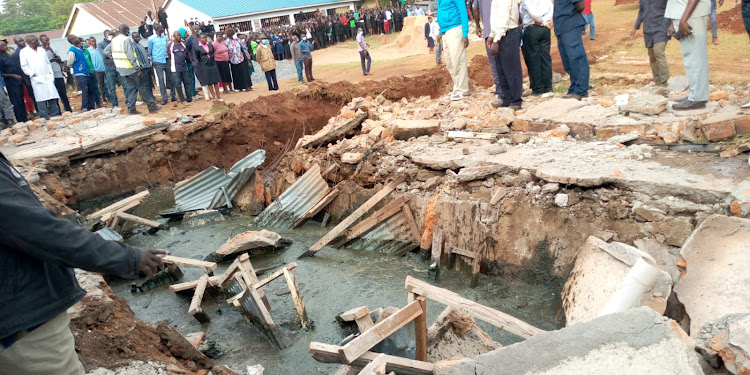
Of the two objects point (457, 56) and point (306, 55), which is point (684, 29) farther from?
point (306, 55)

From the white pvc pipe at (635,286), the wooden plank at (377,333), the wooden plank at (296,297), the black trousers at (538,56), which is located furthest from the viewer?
the black trousers at (538,56)

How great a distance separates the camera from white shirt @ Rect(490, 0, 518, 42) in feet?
26.4

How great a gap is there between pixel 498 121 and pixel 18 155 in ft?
29.0

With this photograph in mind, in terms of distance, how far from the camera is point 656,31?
7.91 meters

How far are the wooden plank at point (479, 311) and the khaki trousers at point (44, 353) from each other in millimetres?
2286

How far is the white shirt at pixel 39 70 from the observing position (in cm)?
1198

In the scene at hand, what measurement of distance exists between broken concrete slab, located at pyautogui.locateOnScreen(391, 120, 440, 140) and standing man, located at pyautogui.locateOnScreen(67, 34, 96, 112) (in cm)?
885

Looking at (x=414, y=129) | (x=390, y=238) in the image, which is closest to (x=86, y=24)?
(x=414, y=129)

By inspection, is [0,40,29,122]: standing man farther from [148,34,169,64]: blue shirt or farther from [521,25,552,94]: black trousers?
[521,25,552,94]: black trousers

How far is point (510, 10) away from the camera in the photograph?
8086 millimetres

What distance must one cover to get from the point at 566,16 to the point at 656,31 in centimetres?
134

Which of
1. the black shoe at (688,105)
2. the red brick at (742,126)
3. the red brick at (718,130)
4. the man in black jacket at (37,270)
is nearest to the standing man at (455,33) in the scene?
the black shoe at (688,105)

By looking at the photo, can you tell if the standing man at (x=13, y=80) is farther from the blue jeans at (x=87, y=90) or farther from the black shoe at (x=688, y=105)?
the black shoe at (x=688, y=105)

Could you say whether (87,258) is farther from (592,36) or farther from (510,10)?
(592,36)
